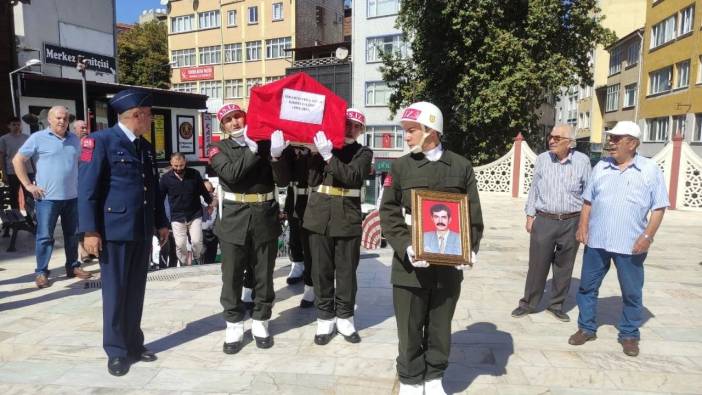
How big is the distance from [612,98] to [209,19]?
118ft

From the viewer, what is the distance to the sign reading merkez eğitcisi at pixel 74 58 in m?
16.5

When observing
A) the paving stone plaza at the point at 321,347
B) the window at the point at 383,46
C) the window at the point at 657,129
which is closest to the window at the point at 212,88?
the window at the point at 383,46

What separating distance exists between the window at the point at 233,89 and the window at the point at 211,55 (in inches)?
94.8

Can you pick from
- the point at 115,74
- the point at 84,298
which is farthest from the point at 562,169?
the point at 115,74

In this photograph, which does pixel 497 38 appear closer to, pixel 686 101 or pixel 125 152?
pixel 686 101

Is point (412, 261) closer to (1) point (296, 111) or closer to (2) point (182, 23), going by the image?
(1) point (296, 111)

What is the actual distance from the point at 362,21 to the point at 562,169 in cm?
3239

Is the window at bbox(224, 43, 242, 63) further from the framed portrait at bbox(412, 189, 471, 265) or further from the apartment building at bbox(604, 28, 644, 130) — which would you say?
the framed portrait at bbox(412, 189, 471, 265)

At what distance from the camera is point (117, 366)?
139 inches

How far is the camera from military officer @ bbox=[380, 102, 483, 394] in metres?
3.01

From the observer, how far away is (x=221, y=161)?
3.78 metres

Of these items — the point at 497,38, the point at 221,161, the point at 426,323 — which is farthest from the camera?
the point at 497,38

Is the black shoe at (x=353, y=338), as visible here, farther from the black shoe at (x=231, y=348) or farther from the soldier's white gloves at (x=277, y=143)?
the soldier's white gloves at (x=277, y=143)

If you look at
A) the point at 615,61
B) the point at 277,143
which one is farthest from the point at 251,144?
the point at 615,61
